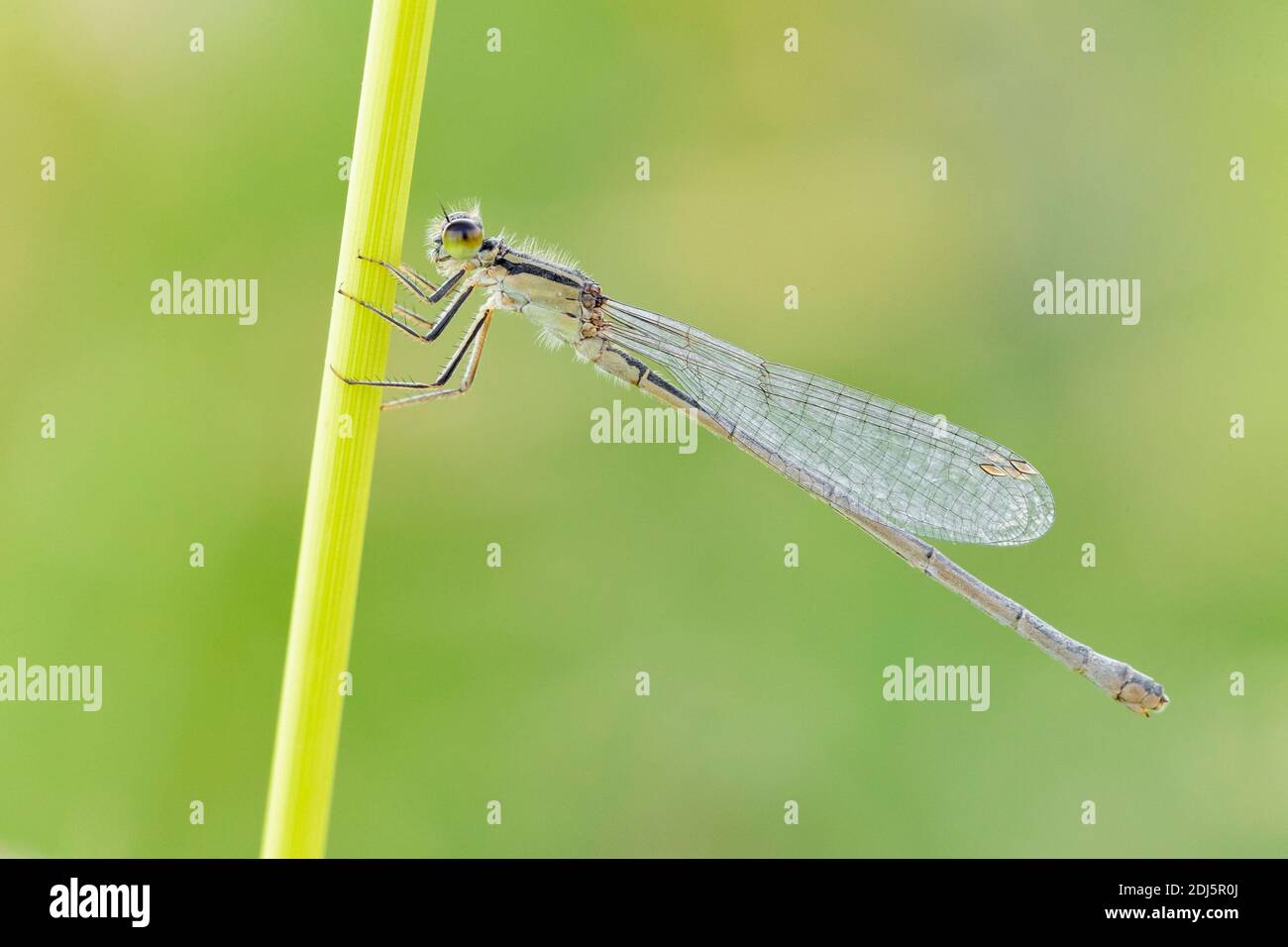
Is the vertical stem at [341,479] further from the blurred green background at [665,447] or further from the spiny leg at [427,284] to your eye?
the blurred green background at [665,447]

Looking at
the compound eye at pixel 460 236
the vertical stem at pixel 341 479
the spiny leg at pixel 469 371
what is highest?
the compound eye at pixel 460 236

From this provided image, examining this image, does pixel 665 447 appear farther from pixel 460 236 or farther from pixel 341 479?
pixel 341 479

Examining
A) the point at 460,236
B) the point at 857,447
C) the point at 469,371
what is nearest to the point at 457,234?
the point at 460,236

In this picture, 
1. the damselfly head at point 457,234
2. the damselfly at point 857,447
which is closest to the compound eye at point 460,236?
the damselfly head at point 457,234

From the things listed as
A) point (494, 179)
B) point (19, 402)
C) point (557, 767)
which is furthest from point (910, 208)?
point (19, 402)

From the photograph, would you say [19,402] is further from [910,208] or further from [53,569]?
[910,208]
